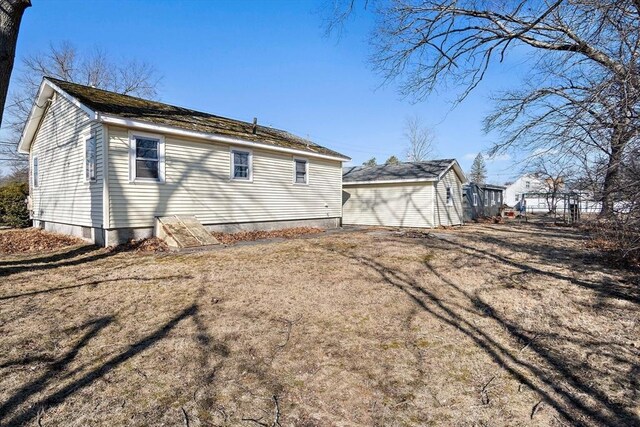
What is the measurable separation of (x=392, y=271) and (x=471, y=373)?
10.6ft

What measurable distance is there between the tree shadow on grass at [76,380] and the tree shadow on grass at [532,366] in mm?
3522

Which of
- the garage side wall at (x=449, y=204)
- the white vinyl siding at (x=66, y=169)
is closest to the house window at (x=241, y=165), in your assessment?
the white vinyl siding at (x=66, y=169)

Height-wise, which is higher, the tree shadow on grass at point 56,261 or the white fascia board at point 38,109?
the white fascia board at point 38,109

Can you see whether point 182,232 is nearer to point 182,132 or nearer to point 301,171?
point 182,132

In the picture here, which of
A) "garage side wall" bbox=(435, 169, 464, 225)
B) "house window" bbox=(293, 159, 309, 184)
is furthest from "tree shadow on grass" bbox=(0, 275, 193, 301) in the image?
"garage side wall" bbox=(435, 169, 464, 225)

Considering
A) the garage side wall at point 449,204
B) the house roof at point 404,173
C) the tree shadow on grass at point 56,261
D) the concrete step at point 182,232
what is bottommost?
the tree shadow on grass at point 56,261

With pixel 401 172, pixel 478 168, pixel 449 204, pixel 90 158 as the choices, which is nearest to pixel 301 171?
pixel 401 172

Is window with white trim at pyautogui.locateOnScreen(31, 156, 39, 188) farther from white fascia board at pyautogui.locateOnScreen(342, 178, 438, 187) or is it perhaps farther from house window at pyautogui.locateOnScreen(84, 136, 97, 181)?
white fascia board at pyautogui.locateOnScreen(342, 178, 438, 187)

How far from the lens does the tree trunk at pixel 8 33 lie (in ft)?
17.8

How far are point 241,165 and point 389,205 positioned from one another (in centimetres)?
964

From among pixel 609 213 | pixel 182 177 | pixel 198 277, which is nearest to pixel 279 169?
pixel 182 177

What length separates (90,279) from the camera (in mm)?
6277

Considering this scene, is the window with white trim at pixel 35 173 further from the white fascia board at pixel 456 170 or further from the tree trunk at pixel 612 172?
the tree trunk at pixel 612 172

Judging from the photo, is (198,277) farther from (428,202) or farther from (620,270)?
(428,202)
